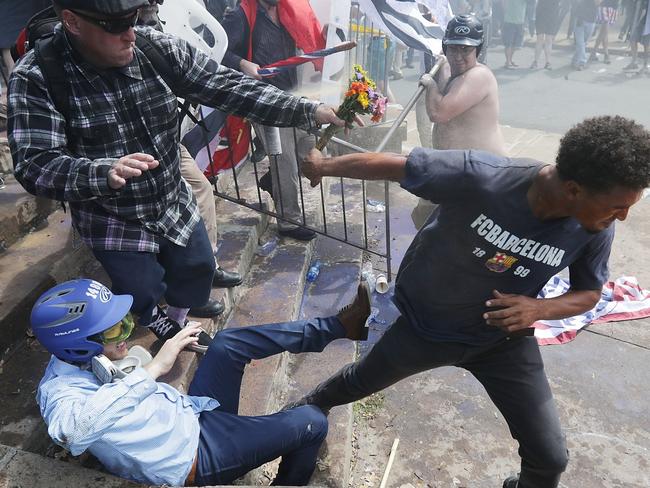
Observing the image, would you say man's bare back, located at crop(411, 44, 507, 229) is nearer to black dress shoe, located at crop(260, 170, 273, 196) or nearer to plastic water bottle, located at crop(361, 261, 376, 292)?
plastic water bottle, located at crop(361, 261, 376, 292)

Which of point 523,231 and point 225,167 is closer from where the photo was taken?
point 523,231

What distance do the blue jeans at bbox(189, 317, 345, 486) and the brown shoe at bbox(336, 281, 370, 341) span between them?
38mm

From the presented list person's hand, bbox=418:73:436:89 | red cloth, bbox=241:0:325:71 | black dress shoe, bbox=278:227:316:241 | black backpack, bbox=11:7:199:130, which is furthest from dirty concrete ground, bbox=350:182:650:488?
red cloth, bbox=241:0:325:71

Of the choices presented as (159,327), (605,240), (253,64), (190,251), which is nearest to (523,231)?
(605,240)

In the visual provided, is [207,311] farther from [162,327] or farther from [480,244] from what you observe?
[480,244]

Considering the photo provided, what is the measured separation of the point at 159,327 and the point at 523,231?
191 cm

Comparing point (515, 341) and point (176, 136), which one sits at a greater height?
point (176, 136)

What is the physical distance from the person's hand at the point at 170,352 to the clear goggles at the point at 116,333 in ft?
1.00

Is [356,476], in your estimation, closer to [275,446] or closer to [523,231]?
[275,446]

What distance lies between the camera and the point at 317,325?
2549 millimetres

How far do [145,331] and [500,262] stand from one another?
2.02 m

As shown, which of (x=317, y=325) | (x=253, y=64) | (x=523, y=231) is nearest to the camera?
(x=523, y=231)

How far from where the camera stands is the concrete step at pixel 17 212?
10.8 feet

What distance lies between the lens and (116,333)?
216 cm
